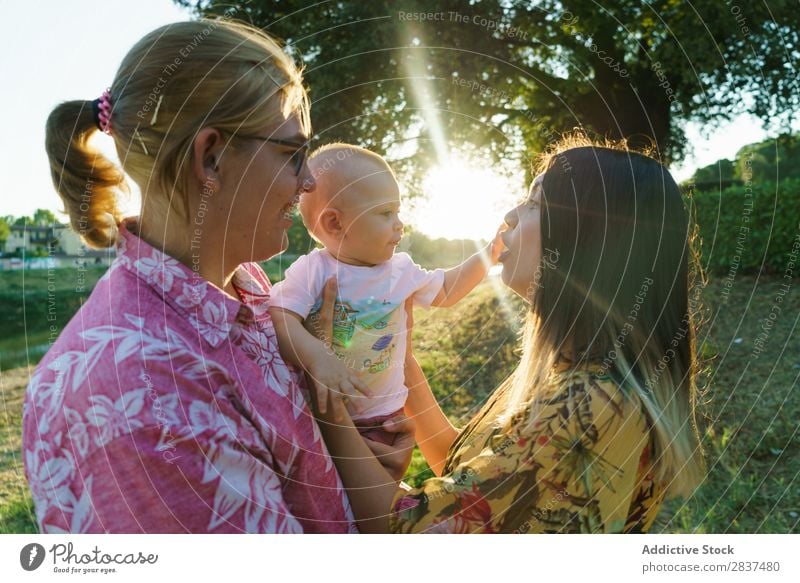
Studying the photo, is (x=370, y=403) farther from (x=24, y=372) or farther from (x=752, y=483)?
(x=24, y=372)

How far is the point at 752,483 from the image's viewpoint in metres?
4.20

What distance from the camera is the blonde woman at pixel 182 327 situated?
4.40 ft

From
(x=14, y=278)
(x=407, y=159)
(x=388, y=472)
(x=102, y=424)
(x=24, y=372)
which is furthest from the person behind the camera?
(x=24, y=372)

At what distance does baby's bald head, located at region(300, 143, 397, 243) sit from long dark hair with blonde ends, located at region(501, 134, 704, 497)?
64cm

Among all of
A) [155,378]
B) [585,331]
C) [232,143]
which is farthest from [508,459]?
[232,143]

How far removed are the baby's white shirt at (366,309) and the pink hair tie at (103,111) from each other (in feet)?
2.21

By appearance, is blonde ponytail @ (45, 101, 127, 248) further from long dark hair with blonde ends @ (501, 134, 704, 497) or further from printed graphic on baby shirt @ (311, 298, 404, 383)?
long dark hair with blonde ends @ (501, 134, 704, 497)

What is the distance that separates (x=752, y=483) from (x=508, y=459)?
343 cm

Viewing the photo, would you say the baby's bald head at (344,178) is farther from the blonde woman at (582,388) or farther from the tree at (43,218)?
the tree at (43,218)

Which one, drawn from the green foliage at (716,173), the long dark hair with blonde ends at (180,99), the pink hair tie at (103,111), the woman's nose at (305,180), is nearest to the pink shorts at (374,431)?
the woman's nose at (305,180)

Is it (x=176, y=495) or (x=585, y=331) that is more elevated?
Result: (x=585, y=331)

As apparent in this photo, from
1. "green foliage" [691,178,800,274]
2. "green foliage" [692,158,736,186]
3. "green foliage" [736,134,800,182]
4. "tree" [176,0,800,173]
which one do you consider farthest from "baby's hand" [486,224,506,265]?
"green foliage" [692,158,736,186]

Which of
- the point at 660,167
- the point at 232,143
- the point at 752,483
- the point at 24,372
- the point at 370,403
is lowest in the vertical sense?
the point at 752,483

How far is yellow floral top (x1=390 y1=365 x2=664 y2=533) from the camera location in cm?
145
